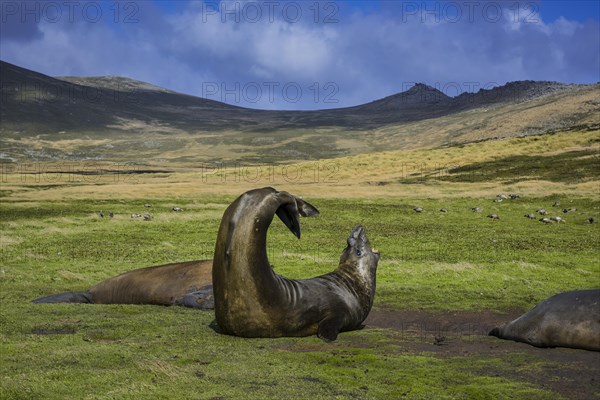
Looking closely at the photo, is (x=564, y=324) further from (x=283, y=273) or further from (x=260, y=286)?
(x=283, y=273)

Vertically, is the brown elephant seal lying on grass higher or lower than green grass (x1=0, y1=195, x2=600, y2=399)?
higher

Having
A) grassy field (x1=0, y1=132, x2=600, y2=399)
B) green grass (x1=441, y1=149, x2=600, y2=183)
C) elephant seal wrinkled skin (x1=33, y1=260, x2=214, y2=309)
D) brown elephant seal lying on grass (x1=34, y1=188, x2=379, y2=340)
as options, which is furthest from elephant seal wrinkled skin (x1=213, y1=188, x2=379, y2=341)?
green grass (x1=441, y1=149, x2=600, y2=183)

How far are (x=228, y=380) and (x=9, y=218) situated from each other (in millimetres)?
33647

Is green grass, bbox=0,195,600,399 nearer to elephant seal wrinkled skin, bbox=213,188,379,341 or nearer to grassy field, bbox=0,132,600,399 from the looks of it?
grassy field, bbox=0,132,600,399

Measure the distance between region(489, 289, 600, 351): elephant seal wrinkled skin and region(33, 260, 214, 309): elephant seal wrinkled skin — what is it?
24.7ft

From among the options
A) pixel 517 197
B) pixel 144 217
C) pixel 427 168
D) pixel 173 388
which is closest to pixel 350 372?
pixel 173 388

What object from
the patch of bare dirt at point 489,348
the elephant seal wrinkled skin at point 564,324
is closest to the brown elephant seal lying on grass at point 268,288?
the patch of bare dirt at point 489,348

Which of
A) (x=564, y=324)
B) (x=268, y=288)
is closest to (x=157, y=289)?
(x=268, y=288)

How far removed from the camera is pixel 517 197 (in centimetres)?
5416

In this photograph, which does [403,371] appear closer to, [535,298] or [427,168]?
[535,298]

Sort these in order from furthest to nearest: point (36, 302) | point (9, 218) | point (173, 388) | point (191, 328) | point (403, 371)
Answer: point (9, 218) < point (36, 302) < point (191, 328) < point (403, 371) < point (173, 388)

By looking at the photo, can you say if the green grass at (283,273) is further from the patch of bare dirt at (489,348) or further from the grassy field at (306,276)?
the patch of bare dirt at (489,348)

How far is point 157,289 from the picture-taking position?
17.6 meters

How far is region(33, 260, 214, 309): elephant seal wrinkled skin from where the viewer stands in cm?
1704
